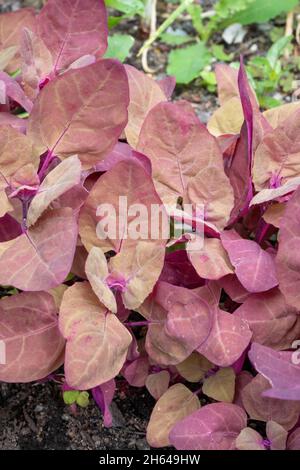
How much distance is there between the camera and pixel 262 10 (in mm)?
1919

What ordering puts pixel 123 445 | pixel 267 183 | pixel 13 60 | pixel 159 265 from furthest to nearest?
pixel 13 60, pixel 123 445, pixel 267 183, pixel 159 265

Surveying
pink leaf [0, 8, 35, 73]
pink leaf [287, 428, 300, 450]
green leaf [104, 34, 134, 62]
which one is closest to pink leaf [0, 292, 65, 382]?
pink leaf [287, 428, 300, 450]

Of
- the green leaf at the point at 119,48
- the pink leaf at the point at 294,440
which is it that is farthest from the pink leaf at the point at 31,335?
the green leaf at the point at 119,48

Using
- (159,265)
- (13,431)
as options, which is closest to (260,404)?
(159,265)

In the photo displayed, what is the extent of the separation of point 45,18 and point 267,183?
0.45 m

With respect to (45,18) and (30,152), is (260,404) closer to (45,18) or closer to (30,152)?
(30,152)

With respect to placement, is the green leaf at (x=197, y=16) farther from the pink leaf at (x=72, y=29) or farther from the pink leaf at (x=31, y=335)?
the pink leaf at (x=31, y=335)

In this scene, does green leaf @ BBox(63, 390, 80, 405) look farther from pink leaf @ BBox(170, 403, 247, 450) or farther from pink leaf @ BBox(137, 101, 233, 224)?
pink leaf @ BBox(137, 101, 233, 224)

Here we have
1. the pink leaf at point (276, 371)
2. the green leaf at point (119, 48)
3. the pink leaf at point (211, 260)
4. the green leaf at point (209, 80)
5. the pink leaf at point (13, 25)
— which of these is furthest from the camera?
the green leaf at point (209, 80)

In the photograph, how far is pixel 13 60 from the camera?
129cm

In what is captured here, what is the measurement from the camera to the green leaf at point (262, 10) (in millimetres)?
1903

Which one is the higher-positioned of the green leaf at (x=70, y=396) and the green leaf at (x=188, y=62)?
the green leaf at (x=188, y=62)

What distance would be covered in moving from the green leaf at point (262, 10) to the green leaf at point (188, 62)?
Answer: 0.14m

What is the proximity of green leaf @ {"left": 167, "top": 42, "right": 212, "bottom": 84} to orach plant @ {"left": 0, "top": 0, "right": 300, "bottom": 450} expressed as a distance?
0.74m
